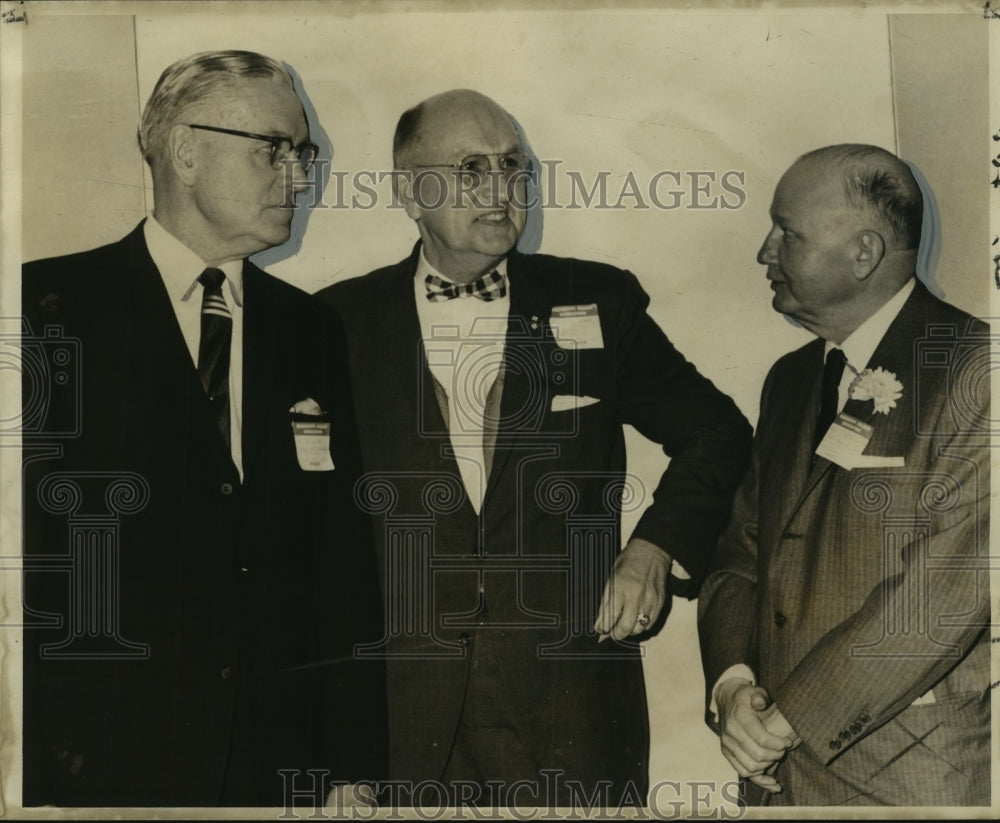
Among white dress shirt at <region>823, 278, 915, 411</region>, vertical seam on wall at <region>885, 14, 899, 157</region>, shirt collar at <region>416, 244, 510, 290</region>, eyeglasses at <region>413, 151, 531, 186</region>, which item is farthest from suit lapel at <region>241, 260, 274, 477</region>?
vertical seam on wall at <region>885, 14, 899, 157</region>

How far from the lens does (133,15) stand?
3.66 metres

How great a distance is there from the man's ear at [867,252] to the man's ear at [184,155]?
5.78ft

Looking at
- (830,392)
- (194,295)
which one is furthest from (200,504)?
(830,392)

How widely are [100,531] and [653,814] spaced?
1.65 metres

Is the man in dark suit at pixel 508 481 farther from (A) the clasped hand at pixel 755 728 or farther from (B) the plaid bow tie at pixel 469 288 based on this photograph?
(A) the clasped hand at pixel 755 728

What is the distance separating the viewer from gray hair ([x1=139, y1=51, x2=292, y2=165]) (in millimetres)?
3578

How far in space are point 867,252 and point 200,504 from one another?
1.87 meters

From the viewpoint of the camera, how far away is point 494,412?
3.55 m

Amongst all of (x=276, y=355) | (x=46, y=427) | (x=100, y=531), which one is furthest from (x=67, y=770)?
(x=276, y=355)

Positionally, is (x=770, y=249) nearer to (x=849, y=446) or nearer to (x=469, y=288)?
(x=849, y=446)

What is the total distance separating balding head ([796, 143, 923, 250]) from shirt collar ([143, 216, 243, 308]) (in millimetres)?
1541

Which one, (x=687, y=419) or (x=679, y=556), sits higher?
(x=687, y=419)

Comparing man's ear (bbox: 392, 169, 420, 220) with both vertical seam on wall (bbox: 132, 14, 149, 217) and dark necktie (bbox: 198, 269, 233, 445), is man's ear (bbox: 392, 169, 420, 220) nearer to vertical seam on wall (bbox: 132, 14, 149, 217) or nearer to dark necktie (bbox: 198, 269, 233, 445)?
dark necktie (bbox: 198, 269, 233, 445)

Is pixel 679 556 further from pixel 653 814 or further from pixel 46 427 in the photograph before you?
pixel 46 427
